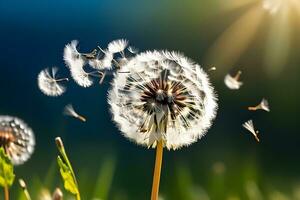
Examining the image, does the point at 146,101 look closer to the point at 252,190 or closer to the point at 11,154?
the point at 11,154

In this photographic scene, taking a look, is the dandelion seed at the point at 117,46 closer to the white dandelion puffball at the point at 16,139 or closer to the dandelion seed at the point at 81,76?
the dandelion seed at the point at 81,76

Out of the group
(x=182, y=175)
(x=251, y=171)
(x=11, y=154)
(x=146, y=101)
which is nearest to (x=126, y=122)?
(x=146, y=101)

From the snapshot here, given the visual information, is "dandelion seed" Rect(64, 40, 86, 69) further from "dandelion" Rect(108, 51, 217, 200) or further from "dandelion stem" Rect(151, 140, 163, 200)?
"dandelion stem" Rect(151, 140, 163, 200)

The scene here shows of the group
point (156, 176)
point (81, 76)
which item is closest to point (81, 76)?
point (81, 76)

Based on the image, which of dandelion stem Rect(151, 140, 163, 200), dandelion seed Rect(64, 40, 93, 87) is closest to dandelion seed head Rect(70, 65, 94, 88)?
dandelion seed Rect(64, 40, 93, 87)

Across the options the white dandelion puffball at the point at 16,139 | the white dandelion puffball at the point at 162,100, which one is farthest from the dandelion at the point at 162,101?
the white dandelion puffball at the point at 16,139
